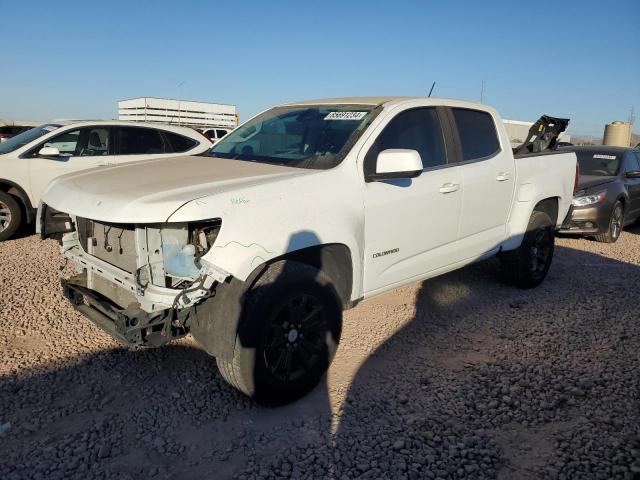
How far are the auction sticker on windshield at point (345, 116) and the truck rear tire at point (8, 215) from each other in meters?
5.38

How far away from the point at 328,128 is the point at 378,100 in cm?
54

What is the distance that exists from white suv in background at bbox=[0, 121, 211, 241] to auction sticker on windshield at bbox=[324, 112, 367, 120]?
11.3 feet

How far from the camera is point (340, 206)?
3.23 m

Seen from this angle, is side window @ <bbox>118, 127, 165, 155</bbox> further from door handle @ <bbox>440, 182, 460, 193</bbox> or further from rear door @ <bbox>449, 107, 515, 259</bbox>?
door handle @ <bbox>440, 182, 460, 193</bbox>

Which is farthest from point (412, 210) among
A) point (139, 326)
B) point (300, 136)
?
point (139, 326)

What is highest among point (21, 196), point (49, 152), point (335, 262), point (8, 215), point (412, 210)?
point (49, 152)

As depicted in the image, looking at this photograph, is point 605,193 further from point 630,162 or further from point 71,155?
point 71,155

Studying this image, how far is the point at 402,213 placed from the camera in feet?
12.0

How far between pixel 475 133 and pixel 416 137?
0.96 metres

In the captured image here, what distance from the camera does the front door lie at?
138 inches

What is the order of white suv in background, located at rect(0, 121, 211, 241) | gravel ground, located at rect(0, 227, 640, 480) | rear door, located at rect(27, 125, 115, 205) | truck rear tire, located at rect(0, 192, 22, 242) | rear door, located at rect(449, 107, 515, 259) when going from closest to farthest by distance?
1. gravel ground, located at rect(0, 227, 640, 480)
2. rear door, located at rect(449, 107, 515, 259)
3. truck rear tire, located at rect(0, 192, 22, 242)
4. white suv in background, located at rect(0, 121, 211, 241)
5. rear door, located at rect(27, 125, 115, 205)

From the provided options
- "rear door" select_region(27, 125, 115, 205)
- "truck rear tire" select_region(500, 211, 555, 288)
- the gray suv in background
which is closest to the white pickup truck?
"truck rear tire" select_region(500, 211, 555, 288)

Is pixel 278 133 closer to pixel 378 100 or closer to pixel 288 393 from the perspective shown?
pixel 378 100

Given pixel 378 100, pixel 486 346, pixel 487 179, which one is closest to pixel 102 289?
pixel 378 100
